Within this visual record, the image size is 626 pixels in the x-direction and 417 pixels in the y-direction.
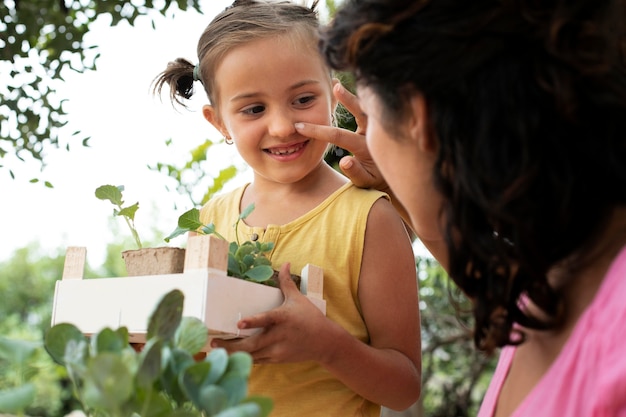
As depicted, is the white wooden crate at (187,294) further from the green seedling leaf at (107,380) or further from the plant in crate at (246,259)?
the green seedling leaf at (107,380)

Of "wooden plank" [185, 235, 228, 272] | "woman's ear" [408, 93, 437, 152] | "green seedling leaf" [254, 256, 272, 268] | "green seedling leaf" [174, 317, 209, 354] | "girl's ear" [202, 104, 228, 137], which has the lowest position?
"green seedling leaf" [174, 317, 209, 354]

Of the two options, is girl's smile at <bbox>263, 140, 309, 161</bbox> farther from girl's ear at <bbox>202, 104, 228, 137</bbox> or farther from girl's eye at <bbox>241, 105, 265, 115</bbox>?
girl's ear at <bbox>202, 104, 228, 137</bbox>

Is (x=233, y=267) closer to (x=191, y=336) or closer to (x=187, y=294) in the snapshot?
(x=187, y=294)

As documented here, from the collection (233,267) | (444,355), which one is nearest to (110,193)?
(233,267)

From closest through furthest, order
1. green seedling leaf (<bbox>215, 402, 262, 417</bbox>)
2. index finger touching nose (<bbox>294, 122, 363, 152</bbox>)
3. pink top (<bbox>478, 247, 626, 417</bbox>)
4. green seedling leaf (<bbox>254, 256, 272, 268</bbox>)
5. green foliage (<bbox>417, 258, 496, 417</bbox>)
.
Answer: green seedling leaf (<bbox>215, 402, 262, 417</bbox>) < pink top (<bbox>478, 247, 626, 417</bbox>) < green seedling leaf (<bbox>254, 256, 272, 268</bbox>) < index finger touching nose (<bbox>294, 122, 363, 152</bbox>) < green foliage (<bbox>417, 258, 496, 417</bbox>)

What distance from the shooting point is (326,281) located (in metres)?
1.94

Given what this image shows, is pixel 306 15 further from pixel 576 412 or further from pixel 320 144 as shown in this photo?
pixel 576 412

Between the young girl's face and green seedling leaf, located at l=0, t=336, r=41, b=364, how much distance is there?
1111 mm

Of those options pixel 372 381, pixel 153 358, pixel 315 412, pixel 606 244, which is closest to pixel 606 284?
pixel 606 244

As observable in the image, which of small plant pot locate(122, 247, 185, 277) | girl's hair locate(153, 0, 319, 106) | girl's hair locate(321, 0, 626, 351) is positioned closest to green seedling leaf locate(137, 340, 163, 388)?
girl's hair locate(321, 0, 626, 351)

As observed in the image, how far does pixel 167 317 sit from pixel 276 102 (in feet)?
3.59

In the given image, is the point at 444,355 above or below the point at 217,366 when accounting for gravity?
below

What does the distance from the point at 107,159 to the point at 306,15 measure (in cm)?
413

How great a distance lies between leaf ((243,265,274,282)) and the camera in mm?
1637
